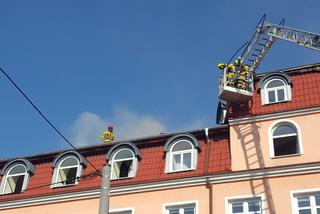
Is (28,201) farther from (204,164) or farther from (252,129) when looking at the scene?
(252,129)

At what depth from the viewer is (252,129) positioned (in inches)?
842

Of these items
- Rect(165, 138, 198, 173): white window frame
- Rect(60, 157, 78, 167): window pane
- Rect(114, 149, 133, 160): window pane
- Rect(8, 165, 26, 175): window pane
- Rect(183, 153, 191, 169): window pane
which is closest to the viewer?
Rect(165, 138, 198, 173): white window frame

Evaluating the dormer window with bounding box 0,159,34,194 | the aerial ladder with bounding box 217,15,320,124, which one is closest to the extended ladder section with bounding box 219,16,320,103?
the aerial ladder with bounding box 217,15,320,124

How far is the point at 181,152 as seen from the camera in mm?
22406

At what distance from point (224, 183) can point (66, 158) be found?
835cm

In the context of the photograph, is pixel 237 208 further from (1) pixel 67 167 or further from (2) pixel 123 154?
(1) pixel 67 167

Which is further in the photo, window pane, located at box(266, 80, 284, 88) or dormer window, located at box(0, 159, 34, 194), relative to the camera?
dormer window, located at box(0, 159, 34, 194)

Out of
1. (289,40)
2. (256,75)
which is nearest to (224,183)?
(256,75)

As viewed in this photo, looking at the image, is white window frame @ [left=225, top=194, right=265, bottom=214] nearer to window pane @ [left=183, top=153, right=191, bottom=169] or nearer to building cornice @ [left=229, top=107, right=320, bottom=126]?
window pane @ [left=183, top=153, right=191, bottom=169]

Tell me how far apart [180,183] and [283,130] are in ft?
16.2

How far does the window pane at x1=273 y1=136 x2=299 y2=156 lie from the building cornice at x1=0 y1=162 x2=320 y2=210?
4.57ft

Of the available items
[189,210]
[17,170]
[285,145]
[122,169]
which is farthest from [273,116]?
[17,170]

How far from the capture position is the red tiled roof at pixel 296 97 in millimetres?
21156

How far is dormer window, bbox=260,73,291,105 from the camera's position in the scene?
72.0 feet
